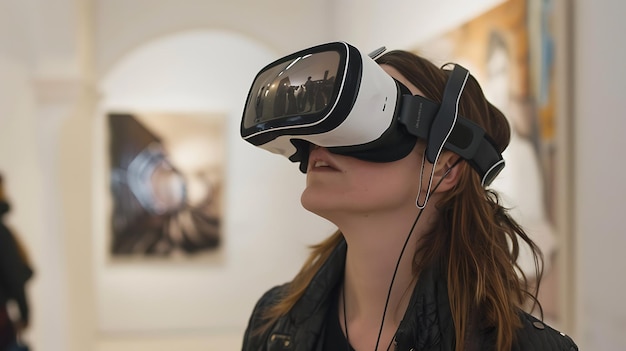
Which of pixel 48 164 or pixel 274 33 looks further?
pixel 274 33

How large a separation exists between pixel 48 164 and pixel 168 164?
1.81 metres

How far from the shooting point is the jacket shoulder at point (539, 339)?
97 cm

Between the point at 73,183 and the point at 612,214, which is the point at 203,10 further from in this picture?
the point at 612,214

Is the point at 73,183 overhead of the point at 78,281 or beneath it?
overhead

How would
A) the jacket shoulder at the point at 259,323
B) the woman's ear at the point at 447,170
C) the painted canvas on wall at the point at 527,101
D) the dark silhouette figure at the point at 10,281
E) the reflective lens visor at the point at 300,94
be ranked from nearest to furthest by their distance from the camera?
the reflective lens visor at the point at 300,94, the woman's ear at the point at 447,170, the jacket shoulder at the point at 259,323, the painted canvas on wall at the point at 527,101, the dark silhouette figure at the point at 10,281

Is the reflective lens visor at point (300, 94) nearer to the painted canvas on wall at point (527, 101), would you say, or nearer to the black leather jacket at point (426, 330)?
the black leather jacket at point (426, 330)

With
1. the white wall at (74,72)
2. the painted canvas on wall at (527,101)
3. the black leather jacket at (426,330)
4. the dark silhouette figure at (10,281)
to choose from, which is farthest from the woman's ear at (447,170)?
the dark silhouette figure at (10,281)

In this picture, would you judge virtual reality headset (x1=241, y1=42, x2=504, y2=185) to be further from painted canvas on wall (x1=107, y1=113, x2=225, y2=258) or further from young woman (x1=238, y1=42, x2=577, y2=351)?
painted canvas on wall (x1=107, y1=113, x2=225, y2=258)

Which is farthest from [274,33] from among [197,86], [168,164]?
[168,164]

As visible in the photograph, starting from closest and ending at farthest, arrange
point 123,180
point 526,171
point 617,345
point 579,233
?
point 617,345, point 579,233, point 526,171, point 123,180

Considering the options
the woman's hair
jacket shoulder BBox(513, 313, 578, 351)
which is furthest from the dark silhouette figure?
jacket shoulder BBox(513, 313, 578, 351)

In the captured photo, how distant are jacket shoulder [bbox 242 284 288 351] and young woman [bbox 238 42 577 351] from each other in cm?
5

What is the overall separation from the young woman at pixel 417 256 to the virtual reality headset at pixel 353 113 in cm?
3

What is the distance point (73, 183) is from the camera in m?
3.72
